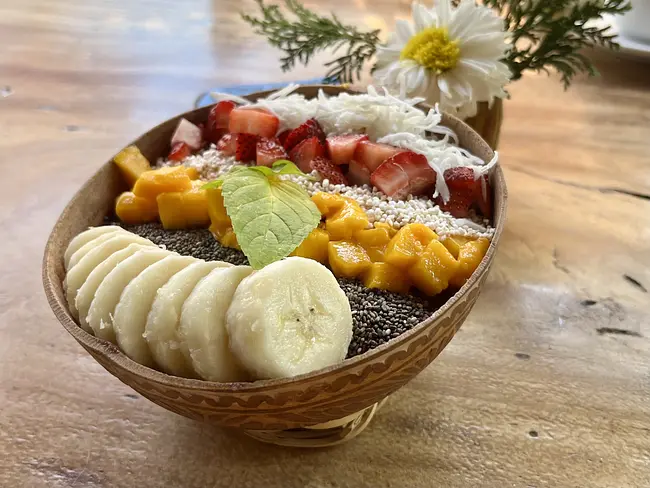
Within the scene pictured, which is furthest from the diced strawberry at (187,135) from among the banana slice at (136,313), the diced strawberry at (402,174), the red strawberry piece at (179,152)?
the banana slice at (136,313)

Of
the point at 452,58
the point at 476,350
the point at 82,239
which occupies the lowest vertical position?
the point at 476,350

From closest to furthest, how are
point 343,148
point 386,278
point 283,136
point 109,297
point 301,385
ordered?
point 301,385, point 109,297, point 386,278, point 343,148, point 283,136

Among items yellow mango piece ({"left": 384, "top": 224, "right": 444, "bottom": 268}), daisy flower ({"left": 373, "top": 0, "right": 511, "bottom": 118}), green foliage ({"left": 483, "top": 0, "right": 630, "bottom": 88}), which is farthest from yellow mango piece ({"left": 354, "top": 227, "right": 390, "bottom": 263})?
green foliage ({"left": 483, "top": 0, "right": 630, "bottom": 88})

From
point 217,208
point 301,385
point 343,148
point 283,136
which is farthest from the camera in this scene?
point 283,136

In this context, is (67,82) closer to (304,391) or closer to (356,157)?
(356,157)

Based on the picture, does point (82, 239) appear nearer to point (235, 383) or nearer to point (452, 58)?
point (235, 383)

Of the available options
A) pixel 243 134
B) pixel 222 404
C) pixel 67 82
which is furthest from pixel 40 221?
pixel 222 404

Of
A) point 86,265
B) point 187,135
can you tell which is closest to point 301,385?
point 86,265
